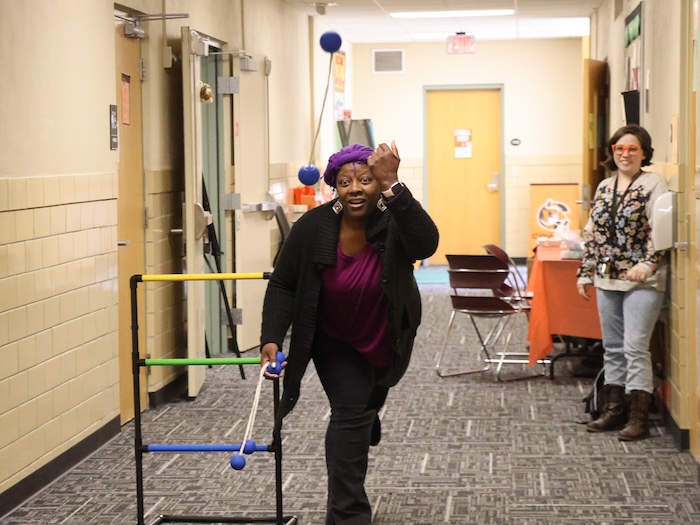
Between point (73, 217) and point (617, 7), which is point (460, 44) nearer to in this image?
point (617, 7)

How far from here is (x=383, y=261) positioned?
3166 mm

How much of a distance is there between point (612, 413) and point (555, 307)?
1.15 metres

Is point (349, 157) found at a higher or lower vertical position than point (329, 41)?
lower

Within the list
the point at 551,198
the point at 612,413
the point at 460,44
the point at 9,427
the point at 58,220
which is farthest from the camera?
the point at 551,198

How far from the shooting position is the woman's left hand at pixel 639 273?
15.9 ft

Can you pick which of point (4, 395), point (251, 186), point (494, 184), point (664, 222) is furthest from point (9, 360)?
point (494, 184)

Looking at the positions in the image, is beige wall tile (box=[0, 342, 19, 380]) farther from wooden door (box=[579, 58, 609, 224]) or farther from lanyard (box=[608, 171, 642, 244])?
wooden door (box=[579, 58, 609, 224])

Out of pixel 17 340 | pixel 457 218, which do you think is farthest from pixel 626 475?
pixel 457 218

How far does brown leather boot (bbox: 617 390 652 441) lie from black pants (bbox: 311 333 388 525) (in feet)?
6.79

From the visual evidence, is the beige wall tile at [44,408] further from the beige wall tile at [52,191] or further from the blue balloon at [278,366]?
the blue balloon at [278,366]

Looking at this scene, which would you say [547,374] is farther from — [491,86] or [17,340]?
[491,86]

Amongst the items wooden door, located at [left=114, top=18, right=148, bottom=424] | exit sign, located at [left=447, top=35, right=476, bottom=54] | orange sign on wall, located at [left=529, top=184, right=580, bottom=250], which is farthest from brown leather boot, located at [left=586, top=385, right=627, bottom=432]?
orange sign on wall, located at [left=529, top=184, right=580, bottom=250]

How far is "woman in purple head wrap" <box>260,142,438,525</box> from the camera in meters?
3.15

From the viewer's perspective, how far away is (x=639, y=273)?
15.9 feet
